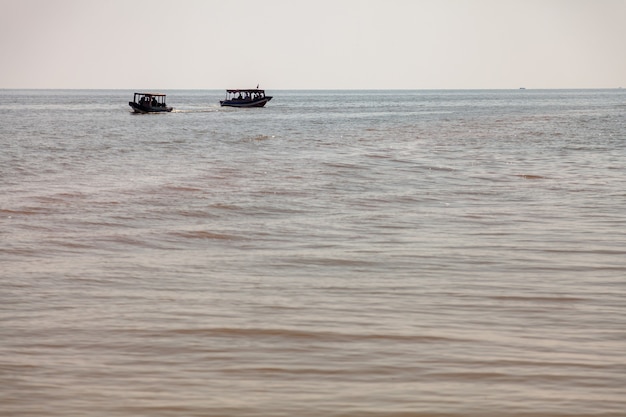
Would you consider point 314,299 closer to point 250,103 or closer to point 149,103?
point 149,103

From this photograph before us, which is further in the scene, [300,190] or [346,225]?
[300,190]

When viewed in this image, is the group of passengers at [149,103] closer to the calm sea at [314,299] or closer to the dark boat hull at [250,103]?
the dark boat hull at [250,103]

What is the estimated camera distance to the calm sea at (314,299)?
6148mm

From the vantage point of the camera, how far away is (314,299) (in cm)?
882

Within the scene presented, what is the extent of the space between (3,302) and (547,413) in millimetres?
5246

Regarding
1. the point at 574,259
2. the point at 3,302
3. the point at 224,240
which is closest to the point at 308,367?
the point at 3,302

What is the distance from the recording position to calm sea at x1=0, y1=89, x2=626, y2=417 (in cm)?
615

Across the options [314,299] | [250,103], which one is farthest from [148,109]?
[314,299]

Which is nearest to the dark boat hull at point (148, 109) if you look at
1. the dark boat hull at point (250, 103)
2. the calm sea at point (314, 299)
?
the dark boat hull at point (250, 103)

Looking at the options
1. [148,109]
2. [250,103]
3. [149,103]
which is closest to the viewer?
[148,109]

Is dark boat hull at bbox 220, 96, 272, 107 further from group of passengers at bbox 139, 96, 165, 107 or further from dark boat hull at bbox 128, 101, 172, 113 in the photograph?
group of passengers at bbox 139, 96, 165, 107

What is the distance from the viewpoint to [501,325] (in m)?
7.75

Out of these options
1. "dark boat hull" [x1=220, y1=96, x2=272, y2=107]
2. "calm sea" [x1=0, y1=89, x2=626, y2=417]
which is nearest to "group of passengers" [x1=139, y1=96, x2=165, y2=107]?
"dark boat hull" [x1=220, y1=96, x2=272, y2=107]

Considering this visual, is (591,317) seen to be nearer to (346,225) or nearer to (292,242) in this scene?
(292,242)
